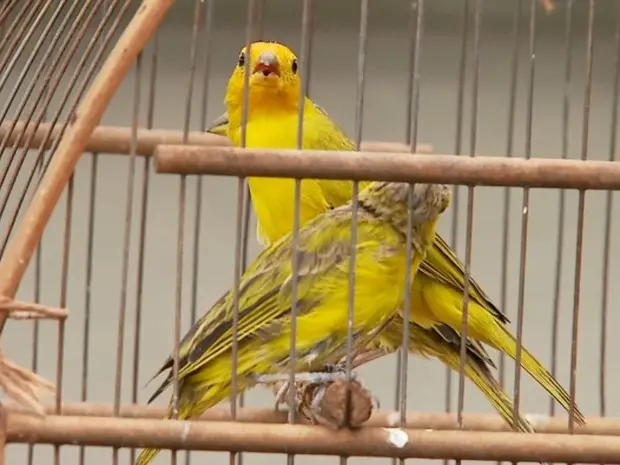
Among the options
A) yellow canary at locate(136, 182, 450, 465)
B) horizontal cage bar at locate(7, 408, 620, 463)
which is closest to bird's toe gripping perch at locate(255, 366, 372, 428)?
horizontal cage bar at locate(7, 408, 620, 463)

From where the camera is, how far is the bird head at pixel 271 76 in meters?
1.17

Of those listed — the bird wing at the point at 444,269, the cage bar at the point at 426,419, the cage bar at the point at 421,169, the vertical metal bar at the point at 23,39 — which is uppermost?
the vertical metal bar at the point at 23,39

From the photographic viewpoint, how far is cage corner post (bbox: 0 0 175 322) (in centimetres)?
69

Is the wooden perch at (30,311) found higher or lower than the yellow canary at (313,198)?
lower

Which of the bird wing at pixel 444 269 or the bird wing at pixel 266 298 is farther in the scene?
the bird wing at pixel 444 269

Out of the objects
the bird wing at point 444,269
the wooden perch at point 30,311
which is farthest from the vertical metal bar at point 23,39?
the bird wing at point 444,269

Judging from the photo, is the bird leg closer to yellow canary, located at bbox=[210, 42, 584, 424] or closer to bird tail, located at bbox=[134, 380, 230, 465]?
bird tail, located at bbox=[134, 380, 230, 465]

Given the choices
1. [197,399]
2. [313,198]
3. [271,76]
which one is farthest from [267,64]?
[197,399]

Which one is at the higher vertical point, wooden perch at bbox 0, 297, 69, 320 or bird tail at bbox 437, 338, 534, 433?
wooden perch at bbox 0, 297, 69, 320

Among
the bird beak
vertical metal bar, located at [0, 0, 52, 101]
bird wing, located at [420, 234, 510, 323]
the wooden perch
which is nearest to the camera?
the wooden perch

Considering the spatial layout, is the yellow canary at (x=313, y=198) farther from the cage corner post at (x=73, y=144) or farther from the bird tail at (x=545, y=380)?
the cage corner post at (x=73, y=144)

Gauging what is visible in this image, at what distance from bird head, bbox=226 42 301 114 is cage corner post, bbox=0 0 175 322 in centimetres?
44

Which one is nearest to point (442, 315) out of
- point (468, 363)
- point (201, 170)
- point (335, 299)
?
point (468, 363)

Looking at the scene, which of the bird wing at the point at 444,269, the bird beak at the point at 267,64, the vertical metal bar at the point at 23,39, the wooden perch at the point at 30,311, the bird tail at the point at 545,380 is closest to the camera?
the wooden perch at the point at 30,311
